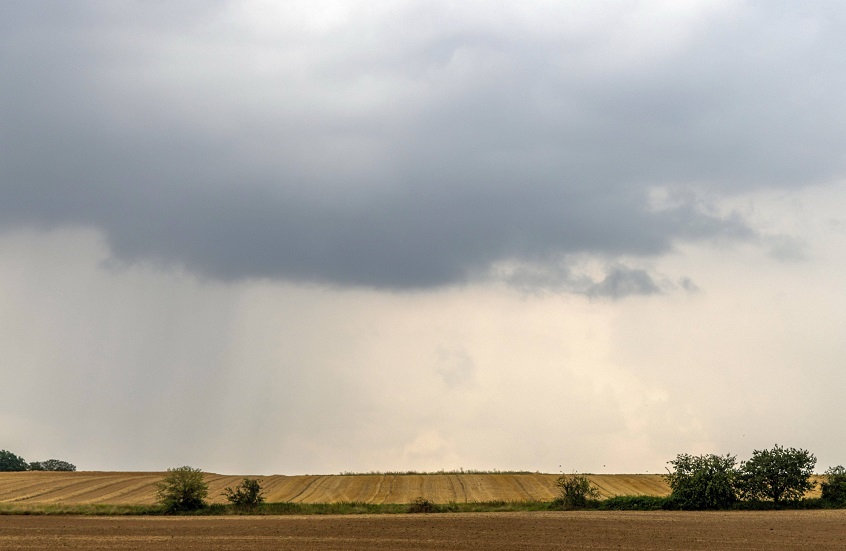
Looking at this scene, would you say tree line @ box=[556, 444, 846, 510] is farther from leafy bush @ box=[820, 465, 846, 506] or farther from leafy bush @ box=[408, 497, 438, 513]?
leafy bush @ box=[408, 497, 438, 513]

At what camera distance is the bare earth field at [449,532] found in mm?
45156

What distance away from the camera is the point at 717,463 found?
6906 centimetres

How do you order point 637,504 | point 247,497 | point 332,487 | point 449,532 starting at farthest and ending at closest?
point 332,487 < point 247,497 < point 637,504 < point 449,532

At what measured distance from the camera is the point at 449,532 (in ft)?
167

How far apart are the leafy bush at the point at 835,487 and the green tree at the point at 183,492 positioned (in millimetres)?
51579

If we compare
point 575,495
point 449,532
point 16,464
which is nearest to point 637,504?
point 575,495

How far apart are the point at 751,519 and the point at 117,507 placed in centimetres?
4977

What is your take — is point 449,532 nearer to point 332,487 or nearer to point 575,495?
point 575,495

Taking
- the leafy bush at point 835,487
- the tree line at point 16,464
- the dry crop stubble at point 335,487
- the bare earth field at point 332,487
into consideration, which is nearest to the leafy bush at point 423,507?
the bare earth field at point 332,487

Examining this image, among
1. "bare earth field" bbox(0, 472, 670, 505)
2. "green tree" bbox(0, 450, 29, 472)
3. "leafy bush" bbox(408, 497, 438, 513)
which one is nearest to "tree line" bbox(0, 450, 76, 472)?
"green tree" bbox(0, 450, 29, 472)

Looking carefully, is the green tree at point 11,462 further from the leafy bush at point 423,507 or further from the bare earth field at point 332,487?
the leafy bush at point 423,507

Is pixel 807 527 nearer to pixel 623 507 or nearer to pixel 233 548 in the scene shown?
pixel 623 507

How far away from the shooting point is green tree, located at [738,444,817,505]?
68875 millimetres

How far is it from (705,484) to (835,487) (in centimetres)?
1114
